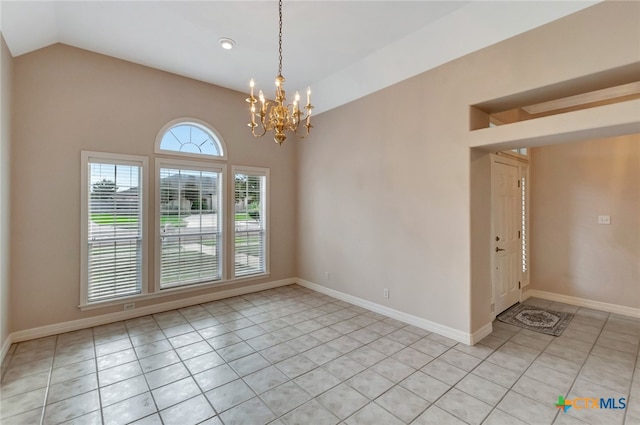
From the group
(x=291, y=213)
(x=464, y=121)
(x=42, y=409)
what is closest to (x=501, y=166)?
(x=464, y=121)

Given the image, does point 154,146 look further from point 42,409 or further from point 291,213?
point 42,409

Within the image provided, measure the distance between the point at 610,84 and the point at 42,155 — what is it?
19.8 ft

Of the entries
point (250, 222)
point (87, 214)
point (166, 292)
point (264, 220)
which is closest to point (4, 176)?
point (87, 214)

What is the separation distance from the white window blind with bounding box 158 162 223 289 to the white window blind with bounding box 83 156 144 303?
0.31 meters

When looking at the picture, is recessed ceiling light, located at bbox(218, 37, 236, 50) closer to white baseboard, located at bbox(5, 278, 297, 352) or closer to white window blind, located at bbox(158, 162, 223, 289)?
white window blind, located at bbox(158, 162, 223, 289)

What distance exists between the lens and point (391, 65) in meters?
3.76

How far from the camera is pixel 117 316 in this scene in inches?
151

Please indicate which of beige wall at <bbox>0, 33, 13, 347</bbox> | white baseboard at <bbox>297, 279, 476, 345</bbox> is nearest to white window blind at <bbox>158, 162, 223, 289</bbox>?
beige wall at <bbox>0, 33, 13, 347</bbox>

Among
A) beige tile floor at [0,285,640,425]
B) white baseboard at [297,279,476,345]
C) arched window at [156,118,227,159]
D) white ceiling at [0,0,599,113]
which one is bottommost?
beige tile floor at [0,285,640,425]

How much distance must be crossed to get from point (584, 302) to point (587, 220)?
4.10 feet

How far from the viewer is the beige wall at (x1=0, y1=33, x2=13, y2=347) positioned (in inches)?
110

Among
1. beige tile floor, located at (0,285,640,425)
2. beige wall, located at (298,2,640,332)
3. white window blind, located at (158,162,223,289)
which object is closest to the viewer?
beige tile floor, located at (0,285,640,425)

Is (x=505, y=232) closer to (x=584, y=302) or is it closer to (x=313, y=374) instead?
(x=584, y=302)

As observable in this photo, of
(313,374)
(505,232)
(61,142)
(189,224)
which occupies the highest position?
(61,142)
